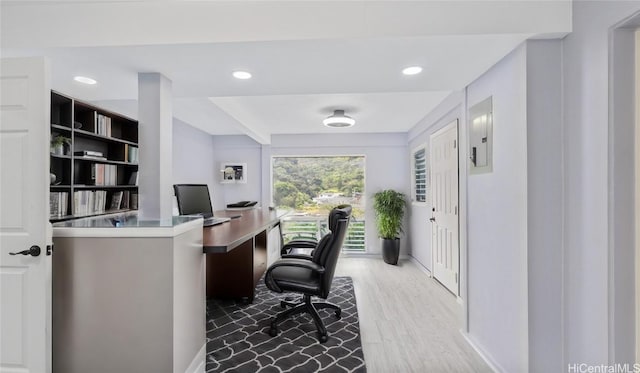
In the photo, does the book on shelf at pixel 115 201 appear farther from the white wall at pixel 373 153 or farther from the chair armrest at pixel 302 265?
the white wall at pixel 373 153

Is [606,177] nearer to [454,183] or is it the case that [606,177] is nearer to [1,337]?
[454,183]

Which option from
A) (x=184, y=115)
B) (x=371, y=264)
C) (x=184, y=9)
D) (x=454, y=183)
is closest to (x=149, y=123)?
(x=184, y=9)

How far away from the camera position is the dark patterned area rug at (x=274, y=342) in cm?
214

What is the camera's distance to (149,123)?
2.16 meters

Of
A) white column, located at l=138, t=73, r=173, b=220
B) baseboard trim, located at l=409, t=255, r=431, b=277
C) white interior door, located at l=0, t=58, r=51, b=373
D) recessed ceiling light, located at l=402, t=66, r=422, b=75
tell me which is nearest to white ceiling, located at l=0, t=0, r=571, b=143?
recessed ceiling light, located at l=402, t=66, r=422, b=75

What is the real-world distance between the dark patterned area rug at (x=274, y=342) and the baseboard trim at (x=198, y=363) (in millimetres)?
98

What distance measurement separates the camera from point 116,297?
5.51 ft

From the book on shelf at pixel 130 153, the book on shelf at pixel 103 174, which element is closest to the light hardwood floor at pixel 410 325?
the book on shelf at pixel 103 174

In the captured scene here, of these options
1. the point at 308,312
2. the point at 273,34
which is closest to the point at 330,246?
the point at 308,312

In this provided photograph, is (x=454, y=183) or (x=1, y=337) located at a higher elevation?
(x=454, y=183)

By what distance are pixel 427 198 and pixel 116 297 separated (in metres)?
3.95

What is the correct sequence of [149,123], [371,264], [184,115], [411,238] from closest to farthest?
[149,123] < [184,115] < [371,264] < [411,238]

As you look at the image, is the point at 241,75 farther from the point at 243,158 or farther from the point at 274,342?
the point at 243,158

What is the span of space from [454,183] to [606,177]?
2083 mm
